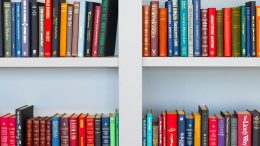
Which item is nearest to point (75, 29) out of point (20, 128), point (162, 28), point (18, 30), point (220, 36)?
point (18, 30)

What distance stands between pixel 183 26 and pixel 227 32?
0.18 meters

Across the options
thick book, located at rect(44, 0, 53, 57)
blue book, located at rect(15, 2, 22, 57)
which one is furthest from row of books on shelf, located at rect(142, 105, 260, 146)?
blue book, located at rect(15, 2, 22, 57)

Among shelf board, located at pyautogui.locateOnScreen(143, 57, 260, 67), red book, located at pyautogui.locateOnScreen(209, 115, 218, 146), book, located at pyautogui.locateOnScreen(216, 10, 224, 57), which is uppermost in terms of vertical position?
book, located at pyautogui.locateOnScreen(216, 10, 224, 57)

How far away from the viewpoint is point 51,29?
4.48ft

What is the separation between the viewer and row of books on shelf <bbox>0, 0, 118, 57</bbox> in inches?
53.6

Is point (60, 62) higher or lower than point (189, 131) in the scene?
higher

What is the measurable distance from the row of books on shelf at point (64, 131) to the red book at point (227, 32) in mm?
528

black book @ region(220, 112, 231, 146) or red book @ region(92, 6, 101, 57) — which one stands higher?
red book @ region(92, 6, 101, 57)

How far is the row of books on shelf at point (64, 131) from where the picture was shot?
1402 mm

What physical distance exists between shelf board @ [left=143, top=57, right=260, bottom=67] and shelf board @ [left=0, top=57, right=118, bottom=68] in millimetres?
150

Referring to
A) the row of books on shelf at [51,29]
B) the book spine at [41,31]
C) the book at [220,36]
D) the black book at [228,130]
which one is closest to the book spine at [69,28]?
the row of books on shelf at [51,29]

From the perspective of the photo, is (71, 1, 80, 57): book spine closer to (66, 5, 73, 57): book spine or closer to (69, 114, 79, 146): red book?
(66, 5, 73, 57): book spine

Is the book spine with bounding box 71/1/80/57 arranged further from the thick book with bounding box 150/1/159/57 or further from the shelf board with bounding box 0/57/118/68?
the thick book with bounding box 150/1/159/57

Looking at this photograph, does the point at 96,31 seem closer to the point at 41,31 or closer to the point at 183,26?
the point at 41,31
